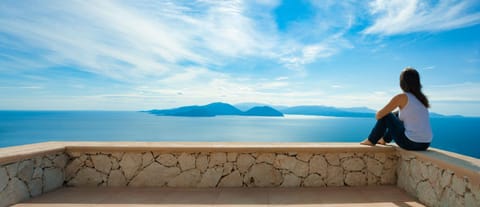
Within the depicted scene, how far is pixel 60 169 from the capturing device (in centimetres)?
285

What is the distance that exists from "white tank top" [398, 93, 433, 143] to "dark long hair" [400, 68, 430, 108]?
5 cm

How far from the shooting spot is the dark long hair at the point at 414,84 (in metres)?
2.65

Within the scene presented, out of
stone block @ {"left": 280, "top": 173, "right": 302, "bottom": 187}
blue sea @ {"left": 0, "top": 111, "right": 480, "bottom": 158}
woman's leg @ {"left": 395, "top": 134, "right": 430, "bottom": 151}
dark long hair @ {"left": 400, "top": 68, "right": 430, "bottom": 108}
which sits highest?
dark long hair @ {"left": 400, "top": 68, "right": 430, "bottom": 108}

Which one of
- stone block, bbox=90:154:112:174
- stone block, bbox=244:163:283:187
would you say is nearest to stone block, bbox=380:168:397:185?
stone block, bbox=244:163:283:187

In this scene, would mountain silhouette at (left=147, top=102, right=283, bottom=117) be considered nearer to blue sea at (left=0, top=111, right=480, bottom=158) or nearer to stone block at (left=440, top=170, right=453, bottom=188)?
blue sea at (left=0, top=111, right=480, bottom=158)

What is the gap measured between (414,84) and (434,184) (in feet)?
3.41

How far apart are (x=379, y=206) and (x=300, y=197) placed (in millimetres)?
726

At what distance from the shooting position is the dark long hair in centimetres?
265

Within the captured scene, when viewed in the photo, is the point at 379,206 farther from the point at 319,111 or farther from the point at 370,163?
the point at 319,111

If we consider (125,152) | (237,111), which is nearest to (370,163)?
(125,152)

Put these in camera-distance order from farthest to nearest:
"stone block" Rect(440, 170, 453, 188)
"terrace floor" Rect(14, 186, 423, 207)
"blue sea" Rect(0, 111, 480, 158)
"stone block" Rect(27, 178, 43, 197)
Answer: "blue sea" Rect(0, 111, 480, 158) < "stone block" Rect(27, 178, 43, 197) < "terrace floor" Rect(14, 186, 423, 207) < "stone block" Rect(440, 170, 453, 188)

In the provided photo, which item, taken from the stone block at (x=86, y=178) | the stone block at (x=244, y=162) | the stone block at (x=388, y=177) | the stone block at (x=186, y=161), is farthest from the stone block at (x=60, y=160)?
Answer: the stone block at (x=388, y=177)

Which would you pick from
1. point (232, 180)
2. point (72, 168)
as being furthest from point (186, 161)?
point (72, 168)

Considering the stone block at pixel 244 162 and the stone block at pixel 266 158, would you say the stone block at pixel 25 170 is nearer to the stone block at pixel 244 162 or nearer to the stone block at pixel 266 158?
the stone block at pixel 244 162
